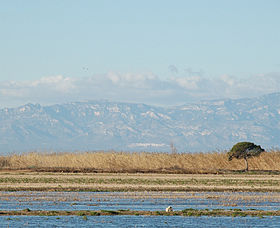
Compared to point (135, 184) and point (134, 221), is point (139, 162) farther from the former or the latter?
point (134, 221)

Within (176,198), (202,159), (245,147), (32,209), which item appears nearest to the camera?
(32,209)

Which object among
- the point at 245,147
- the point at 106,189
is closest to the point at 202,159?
the point at 245,147

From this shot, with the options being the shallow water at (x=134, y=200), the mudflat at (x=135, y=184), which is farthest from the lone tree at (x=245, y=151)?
the shallow water at (x=134, y=200)

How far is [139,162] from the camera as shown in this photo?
243 ft

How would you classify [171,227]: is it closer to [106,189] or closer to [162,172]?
[106,189]

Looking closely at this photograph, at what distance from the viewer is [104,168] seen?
72938 millimetres

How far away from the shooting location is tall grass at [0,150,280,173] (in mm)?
73625

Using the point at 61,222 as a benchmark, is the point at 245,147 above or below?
above

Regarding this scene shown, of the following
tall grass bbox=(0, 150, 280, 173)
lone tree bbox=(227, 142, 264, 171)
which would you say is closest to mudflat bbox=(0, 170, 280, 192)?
lone tree bbox=(227, 142, 264, 171)

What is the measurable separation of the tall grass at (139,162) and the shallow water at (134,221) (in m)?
40.9

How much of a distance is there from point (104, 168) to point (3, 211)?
40649 millimetres

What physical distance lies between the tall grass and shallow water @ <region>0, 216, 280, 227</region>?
134 ft

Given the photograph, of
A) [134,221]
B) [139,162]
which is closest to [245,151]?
[139,162]

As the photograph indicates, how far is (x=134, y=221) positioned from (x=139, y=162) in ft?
143
